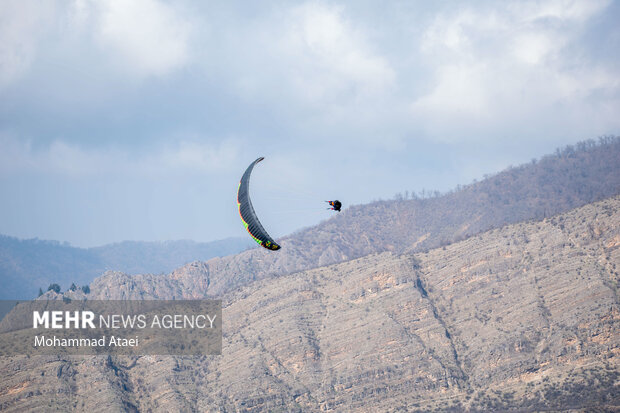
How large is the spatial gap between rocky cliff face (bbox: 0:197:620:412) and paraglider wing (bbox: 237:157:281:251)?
71762 mm

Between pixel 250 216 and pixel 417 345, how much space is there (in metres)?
84.0

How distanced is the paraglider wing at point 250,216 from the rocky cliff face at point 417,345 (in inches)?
2825

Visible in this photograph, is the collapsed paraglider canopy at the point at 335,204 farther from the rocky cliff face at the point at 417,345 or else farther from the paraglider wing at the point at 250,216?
the rocky cliff face at the point at 417,345

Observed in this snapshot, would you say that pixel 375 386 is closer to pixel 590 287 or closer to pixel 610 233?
pixel 590 287

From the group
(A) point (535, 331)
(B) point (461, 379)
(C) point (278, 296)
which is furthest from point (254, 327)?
(A) point (535, 331)

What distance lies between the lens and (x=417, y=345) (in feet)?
528

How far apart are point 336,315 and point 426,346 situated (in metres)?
22.7

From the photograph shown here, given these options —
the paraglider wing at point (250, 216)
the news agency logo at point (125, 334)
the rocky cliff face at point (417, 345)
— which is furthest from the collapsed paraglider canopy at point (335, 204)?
the news agency logo at point (125, 334)

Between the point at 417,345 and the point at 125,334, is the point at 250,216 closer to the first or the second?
the point at 417,345

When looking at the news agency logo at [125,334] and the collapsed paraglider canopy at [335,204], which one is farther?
the news agency logo at [125,334]

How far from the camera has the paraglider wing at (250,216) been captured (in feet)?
274

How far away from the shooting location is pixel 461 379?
15200 centimetres

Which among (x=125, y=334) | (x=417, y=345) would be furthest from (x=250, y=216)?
(x=125, y=334)

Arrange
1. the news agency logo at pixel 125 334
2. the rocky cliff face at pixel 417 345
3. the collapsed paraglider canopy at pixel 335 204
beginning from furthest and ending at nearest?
the news agency logo at pixel 125 334 < the rocky cliff face at pixel 417 345 < the collapsed paraglider canopy at pixel 335 204
